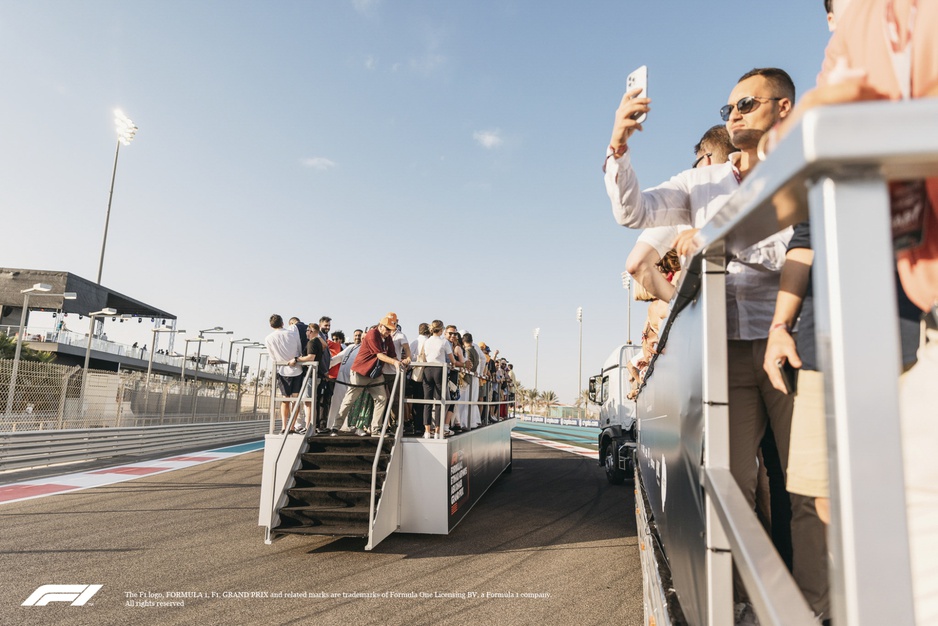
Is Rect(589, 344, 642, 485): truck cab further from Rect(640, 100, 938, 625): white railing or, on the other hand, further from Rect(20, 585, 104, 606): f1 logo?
Rect(640, 100, 938, 625): white railing

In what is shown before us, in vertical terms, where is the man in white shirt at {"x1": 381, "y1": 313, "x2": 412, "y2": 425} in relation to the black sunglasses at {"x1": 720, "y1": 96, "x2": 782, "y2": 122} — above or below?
below

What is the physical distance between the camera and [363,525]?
6141mm

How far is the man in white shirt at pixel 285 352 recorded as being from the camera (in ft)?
27.6

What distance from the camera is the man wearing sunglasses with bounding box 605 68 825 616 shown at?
160 centimetres

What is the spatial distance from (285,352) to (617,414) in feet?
22.6

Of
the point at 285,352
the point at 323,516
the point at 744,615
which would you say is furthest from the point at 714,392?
the point at 285,352

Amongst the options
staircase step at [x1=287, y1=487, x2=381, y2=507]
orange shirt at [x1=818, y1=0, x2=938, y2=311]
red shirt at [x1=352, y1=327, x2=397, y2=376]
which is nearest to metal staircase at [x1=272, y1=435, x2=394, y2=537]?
staircase step at [x1=287, y1=487, x2=381, y2=507]

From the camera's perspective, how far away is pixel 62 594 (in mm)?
4625

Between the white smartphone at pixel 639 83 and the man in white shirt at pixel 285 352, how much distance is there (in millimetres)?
7212

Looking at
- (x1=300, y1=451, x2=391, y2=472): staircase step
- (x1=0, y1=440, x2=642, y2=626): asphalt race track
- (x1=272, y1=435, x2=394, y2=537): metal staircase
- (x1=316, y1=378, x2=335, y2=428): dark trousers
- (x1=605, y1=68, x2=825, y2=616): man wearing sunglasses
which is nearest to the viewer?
(x1=605, y1=68, x2=825, y2=616): man wearing sunglasses

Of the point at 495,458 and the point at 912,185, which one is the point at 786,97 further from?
the point at 495,458

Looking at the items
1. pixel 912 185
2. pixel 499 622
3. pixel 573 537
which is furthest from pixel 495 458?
pixel 912 185

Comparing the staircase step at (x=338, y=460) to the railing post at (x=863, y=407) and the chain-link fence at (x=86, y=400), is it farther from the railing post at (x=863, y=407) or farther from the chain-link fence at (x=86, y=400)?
the chain-link fence at (x=86, y=400)

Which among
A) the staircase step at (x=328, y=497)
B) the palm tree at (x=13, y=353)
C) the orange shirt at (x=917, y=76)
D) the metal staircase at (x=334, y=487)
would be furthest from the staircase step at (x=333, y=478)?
the palm tree at (x=13, y=353)
